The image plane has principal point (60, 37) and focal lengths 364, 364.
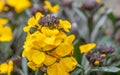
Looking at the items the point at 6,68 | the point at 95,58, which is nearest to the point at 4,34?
the point at 6,68

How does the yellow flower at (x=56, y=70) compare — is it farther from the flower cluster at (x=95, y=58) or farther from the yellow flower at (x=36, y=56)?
the flower cluster at (x=95, y=58)

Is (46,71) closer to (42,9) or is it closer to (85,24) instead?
(42,9)

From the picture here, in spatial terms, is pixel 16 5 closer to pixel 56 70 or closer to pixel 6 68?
pixel 6 68

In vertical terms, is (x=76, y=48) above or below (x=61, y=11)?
below

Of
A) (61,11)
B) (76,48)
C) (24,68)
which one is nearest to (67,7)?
(61,11)

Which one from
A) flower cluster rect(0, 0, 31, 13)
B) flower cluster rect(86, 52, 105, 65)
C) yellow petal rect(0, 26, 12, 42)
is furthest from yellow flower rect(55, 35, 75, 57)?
flower cluster rect(0, 0, 31, 13)

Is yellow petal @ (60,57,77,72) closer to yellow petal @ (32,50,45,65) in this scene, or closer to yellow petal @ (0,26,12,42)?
yellow petal @ (32,50,45,65)

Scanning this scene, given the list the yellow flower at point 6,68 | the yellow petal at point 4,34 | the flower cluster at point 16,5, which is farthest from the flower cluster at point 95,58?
the flower cluster at point 16,5
